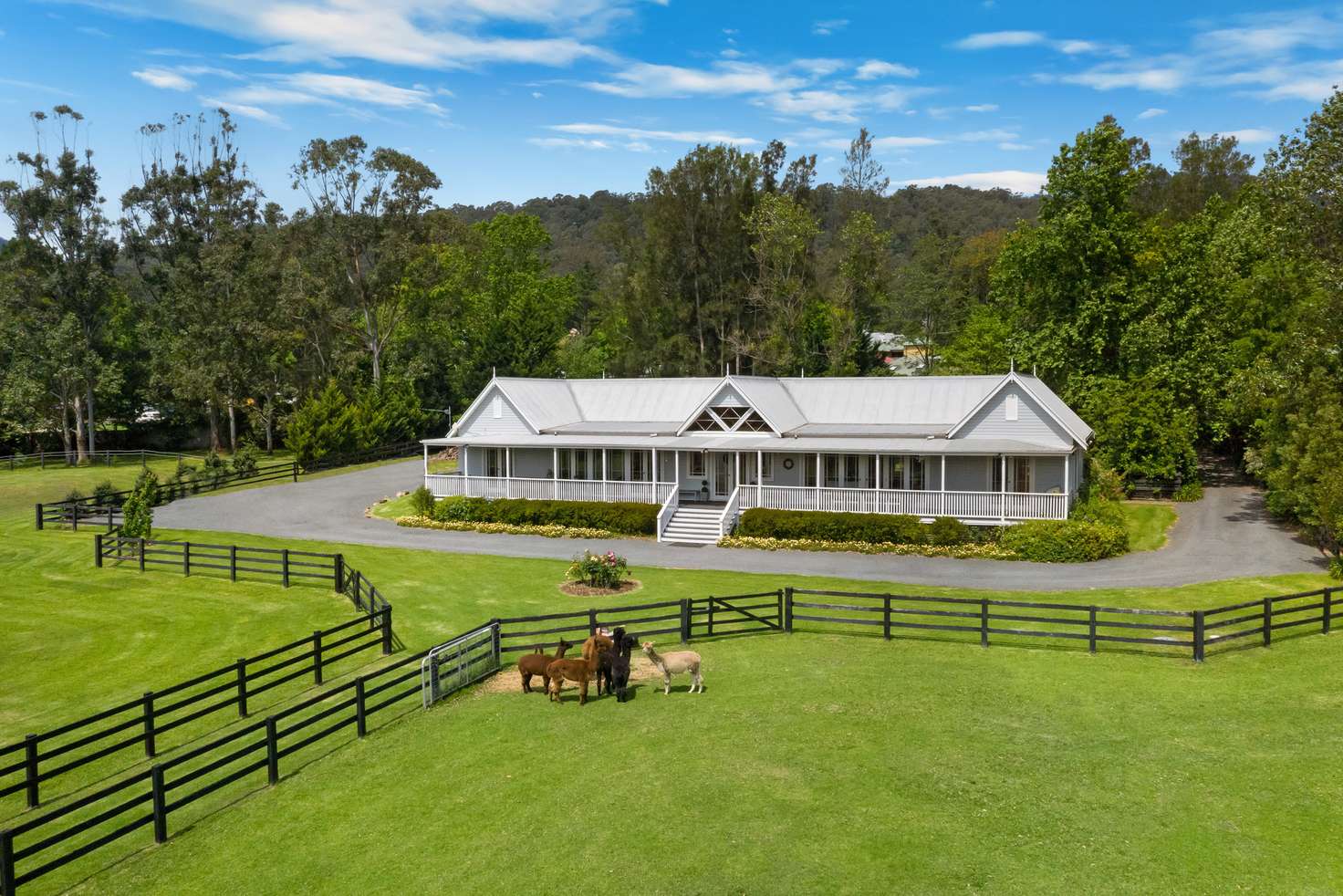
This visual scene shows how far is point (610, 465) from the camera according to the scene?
41.9 meters

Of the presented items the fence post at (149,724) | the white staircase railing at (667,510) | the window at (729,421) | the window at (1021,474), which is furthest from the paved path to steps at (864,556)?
the fence post at (149,724)

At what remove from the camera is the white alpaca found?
16.8m

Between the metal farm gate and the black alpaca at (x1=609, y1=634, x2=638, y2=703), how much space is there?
325 cm

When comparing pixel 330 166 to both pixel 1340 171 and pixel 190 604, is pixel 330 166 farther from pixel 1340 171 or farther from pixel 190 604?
pixel 1340 171

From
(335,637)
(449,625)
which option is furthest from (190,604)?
Answer: (449,625)

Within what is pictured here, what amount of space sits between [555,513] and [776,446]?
946 centimetres

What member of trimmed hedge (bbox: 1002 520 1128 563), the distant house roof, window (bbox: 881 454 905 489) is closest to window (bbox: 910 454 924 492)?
window (bbox: 881 454 905 489)

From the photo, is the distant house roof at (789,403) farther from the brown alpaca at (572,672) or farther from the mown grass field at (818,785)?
the brown alpaca at (572,672)

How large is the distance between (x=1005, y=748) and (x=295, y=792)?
1049 cm

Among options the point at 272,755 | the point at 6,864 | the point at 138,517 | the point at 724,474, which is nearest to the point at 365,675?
the point at 272,755

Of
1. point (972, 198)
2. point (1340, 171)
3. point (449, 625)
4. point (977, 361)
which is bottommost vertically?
point (449, 625)

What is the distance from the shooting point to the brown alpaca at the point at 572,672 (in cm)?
1636

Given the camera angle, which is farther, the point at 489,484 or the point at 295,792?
the point at 489,484

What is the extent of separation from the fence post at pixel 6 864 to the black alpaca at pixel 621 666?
8.91m
